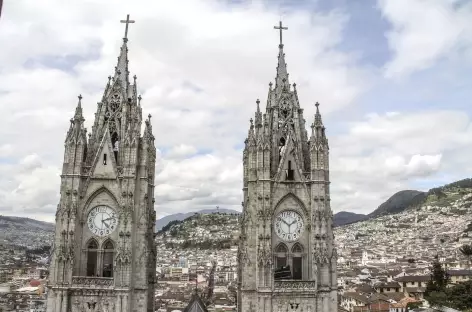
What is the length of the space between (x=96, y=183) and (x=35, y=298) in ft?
145

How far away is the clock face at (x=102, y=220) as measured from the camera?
38000mm

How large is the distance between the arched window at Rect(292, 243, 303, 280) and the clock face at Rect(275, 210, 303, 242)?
2.32 feet

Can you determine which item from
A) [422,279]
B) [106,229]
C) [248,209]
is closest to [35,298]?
[106,229]

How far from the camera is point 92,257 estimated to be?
38.1 m

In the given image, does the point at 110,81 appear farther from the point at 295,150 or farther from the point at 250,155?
the point at 295,150

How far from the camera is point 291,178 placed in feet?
130

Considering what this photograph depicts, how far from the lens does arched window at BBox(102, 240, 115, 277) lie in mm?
38000

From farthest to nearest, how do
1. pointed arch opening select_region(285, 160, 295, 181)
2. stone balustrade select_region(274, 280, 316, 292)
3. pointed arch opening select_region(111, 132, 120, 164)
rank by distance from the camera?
pointed arch opening select_region(111, 132, 120, 164) < pointed arch opening select_region(285, 160, 295, 181) < stone balustrade select_region(274, 280, 316, 292)

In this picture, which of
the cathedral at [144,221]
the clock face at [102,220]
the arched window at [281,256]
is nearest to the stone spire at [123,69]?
the cathedral at [144,221]

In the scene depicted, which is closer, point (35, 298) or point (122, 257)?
point (122, 257)

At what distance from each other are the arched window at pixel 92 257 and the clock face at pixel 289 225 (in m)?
13.3

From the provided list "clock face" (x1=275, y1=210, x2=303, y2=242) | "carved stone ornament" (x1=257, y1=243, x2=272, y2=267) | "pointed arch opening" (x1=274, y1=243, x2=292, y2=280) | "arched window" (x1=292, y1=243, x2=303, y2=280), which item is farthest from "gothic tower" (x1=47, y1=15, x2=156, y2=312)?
"arched window" (x1=292, y1=243, x2=303, y2=280)

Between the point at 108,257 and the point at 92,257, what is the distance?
45.4 inches

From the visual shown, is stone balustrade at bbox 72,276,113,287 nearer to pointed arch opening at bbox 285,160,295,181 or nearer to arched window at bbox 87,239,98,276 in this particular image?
arched window at bbox 87,239,98,276
